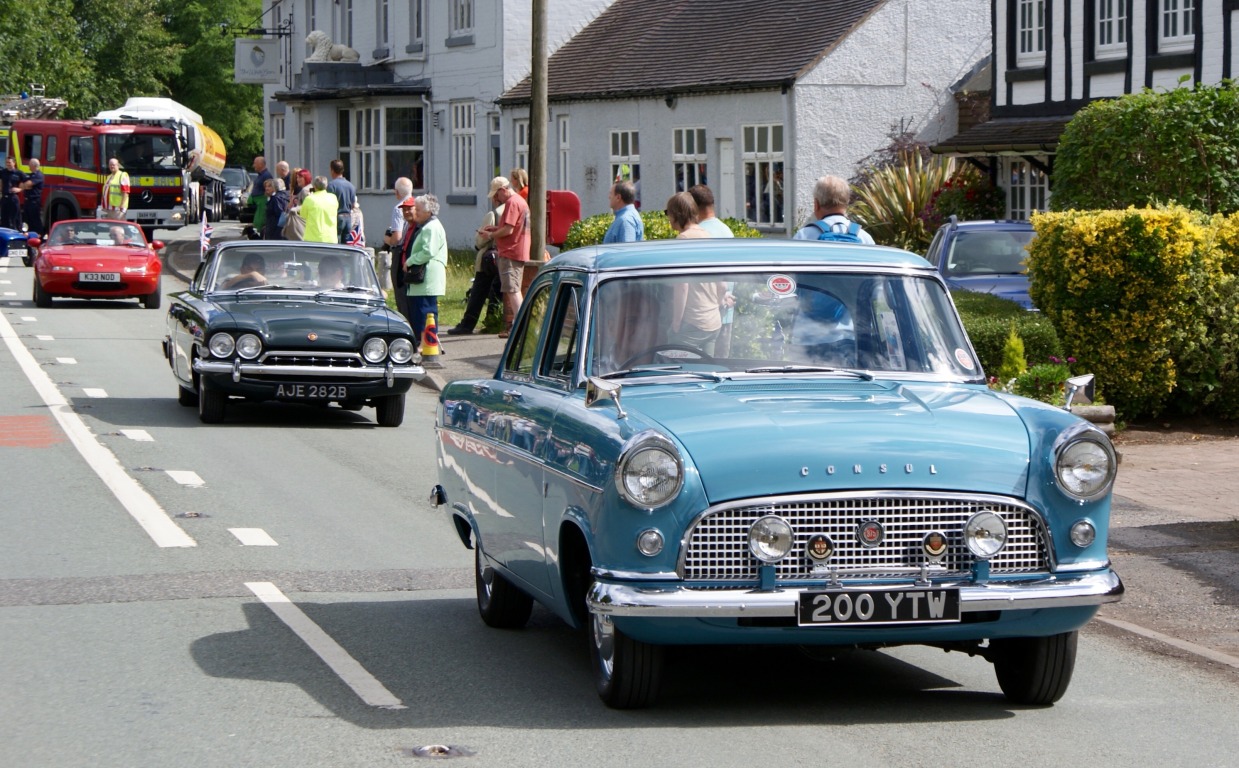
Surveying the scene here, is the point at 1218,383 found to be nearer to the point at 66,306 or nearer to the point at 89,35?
the point at 66,306

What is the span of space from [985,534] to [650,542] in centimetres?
112

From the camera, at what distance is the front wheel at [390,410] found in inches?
613

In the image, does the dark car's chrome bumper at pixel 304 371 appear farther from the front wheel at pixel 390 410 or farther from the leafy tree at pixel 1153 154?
the leafy tree at pixel 1153 154

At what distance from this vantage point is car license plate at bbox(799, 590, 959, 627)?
589cm

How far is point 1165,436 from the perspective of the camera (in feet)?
47.3

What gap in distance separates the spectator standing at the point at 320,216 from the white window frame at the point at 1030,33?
41.3 ft

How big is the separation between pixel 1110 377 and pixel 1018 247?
19.3 ft

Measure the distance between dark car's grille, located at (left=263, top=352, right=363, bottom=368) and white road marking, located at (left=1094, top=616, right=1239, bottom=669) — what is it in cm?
795

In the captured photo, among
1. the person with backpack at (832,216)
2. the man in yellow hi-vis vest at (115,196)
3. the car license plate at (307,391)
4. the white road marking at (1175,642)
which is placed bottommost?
the white road marking at (1175,642)

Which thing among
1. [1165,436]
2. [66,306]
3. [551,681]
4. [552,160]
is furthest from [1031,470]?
[552,160]

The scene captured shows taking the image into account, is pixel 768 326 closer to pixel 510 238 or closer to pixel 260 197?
pixel 510 238

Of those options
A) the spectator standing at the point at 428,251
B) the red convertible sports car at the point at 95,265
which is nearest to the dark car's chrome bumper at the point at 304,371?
the spectator standing at the point at 428,251

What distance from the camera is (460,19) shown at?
43812 millimetres

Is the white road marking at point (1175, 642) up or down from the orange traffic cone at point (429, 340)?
down
